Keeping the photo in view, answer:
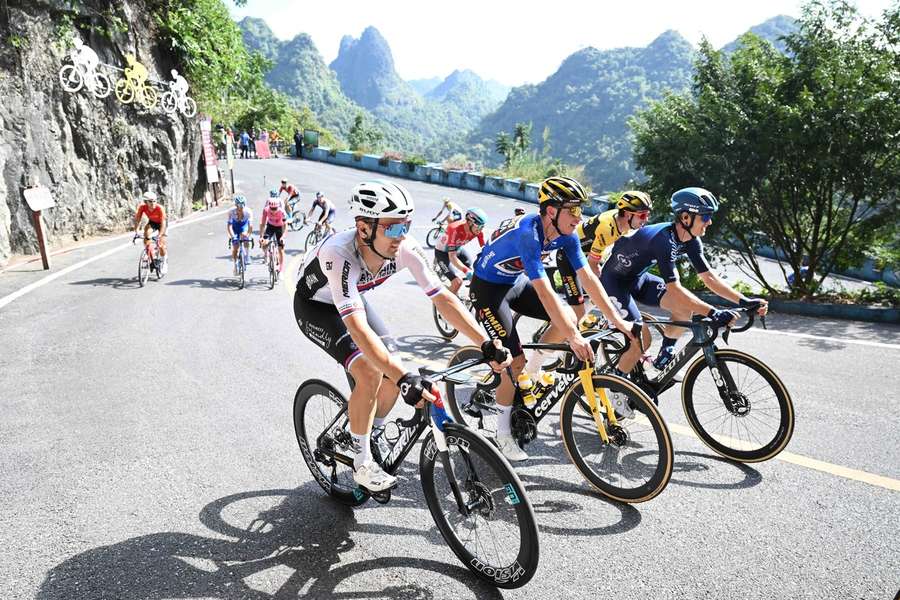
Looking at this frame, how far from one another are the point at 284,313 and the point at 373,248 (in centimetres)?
693

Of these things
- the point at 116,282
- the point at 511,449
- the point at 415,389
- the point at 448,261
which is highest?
the point at 415,389

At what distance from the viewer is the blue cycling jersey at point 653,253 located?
530 centimetres

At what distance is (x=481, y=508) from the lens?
3.39m

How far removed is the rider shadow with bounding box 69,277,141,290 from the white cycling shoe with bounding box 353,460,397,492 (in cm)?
1002

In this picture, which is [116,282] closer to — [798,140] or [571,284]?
[571,284]

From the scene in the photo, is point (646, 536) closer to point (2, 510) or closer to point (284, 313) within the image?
Answer: point (2, 510)

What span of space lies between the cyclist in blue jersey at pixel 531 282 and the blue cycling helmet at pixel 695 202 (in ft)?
3.53

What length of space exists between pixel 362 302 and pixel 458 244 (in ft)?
20.0

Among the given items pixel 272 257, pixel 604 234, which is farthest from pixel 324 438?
pixel 272 257

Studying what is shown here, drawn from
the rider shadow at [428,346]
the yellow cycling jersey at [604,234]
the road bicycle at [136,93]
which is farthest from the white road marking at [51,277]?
the yellow cycling jersey at [604,234]

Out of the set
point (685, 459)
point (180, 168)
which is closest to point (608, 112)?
point (180, 168)

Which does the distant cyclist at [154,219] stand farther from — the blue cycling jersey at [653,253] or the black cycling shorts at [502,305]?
the blue cycling jersey at [653,253]

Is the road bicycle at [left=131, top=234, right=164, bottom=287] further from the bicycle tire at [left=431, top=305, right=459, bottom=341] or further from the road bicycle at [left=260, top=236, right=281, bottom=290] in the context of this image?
the bicycle tire at [left=431, top=305, right=459, bottom=341]

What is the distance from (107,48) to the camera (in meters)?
18.8
